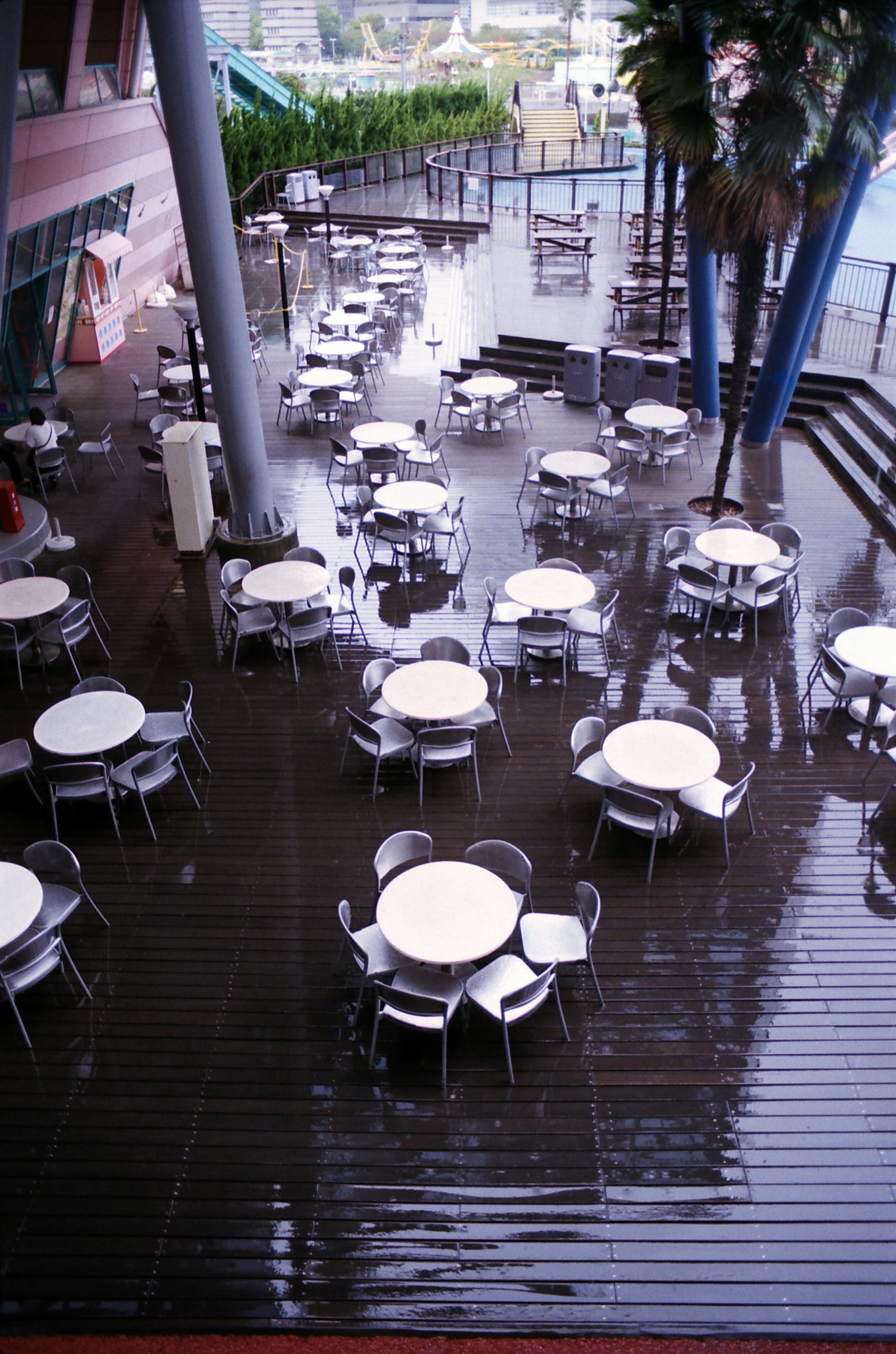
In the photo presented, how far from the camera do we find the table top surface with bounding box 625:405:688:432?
470 inches

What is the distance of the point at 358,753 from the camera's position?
7.90m

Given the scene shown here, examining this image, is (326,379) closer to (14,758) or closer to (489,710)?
(489,710)

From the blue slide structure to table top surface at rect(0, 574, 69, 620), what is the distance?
79.8 ft

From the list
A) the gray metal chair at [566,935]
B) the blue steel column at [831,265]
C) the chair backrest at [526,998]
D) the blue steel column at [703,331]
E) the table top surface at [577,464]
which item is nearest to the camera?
the chair backrest at [526,998]

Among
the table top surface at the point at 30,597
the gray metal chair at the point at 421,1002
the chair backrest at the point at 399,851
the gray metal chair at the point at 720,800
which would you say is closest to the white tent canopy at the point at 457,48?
the table top surface at the point at 30,597

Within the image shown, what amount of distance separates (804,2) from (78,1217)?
964 centimetres

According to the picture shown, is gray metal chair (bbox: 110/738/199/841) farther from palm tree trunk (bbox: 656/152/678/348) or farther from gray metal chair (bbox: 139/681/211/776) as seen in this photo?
palm tree trunk (bbox: 656/152/678/348)

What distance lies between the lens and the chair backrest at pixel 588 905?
557cm

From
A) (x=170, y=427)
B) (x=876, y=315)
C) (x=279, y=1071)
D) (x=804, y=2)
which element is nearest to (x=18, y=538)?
(x=170, y=427)

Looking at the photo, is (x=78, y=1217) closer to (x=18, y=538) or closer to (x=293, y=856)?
(x=293, y=856)

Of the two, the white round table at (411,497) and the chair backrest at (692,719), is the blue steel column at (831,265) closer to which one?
the white round table at (411,497)

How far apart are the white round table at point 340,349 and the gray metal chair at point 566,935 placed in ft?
36.1

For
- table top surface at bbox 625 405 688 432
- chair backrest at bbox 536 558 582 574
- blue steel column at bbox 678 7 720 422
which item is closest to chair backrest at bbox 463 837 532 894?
chair backrest at bbox 536 558 582 574

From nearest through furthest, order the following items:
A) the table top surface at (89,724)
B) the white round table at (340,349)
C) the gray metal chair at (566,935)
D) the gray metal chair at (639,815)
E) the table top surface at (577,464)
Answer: the gray metal chair at (566,935) < the gray metal chair at (639,815) < the table top surface at (89,724) < the table top surface at (577,464) < the white round table at (340,349)
